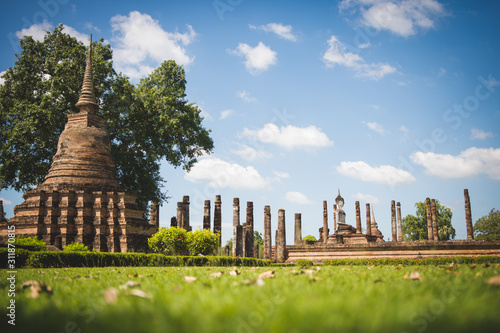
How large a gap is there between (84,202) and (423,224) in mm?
51685

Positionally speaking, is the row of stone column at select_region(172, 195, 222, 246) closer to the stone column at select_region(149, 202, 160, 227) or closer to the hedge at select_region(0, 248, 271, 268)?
the stone column at select_region(149, 202, 160, 227)

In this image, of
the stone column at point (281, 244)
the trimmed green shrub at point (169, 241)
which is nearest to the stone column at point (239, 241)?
the stone column at point (281, 244)

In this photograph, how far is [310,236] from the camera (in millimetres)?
44938

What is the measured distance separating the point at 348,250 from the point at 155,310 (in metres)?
23.9

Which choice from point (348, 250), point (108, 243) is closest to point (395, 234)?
point (348, 250)

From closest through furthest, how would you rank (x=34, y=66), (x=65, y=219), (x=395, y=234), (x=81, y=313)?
(x=81, y=313), (x=65, y=219), (x=34, y=66), (x=395, y=234)

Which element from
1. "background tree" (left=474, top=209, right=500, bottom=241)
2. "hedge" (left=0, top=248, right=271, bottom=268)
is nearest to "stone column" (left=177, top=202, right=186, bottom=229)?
"hedge" (left=0, top=248, right=271, bottom=268)

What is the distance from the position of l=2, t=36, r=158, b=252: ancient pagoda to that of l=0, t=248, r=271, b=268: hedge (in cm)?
784

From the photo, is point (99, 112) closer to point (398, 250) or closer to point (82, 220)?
point (82, 220)

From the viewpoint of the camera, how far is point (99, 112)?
27.3 meters

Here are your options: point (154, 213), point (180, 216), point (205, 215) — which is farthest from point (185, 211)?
point (154, 213)

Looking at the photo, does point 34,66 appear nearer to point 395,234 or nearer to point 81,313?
point 81,313

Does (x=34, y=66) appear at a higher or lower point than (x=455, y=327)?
higher

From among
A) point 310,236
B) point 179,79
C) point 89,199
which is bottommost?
point 310,236
